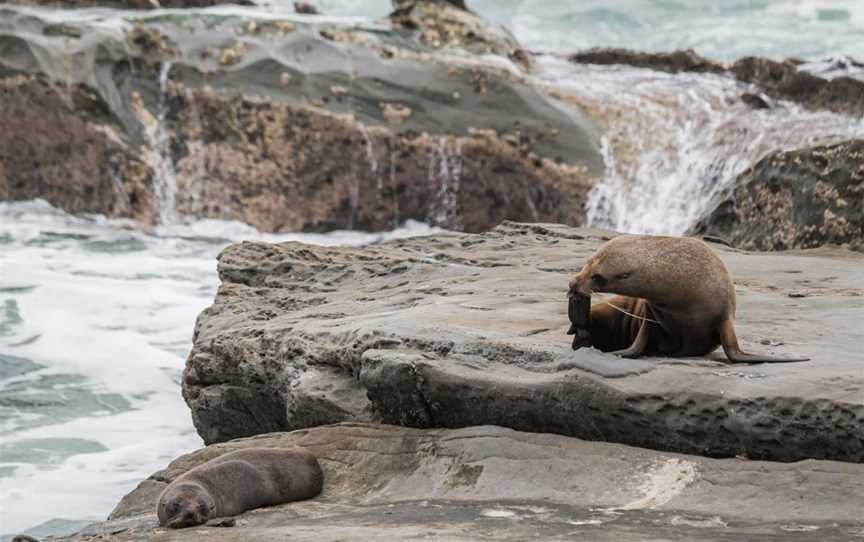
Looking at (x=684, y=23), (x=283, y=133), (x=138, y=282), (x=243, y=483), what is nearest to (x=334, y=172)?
(x=283, y=133)

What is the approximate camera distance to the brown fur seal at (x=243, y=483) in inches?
189

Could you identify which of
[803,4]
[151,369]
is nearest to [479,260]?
[151,369]

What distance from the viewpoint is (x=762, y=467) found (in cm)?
445

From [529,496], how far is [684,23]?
2605 cm

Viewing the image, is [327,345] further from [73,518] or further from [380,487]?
[73,518]

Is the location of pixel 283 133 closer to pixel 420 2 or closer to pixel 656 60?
pixel 420 2

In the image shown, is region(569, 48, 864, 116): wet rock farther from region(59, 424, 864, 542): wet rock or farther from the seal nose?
region(59, 424, 864, 542): wet rock

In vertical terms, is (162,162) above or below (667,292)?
below

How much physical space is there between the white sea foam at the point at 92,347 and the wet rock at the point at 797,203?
160 inches

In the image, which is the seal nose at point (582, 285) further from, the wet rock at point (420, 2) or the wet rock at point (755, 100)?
the wet rock at point (420, 2)

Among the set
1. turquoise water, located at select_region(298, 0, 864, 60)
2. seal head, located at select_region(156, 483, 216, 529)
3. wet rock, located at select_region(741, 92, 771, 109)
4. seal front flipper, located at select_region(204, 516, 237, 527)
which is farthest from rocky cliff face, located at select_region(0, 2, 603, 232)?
turquoise water, located at select_region(298, 0, 864, 60)

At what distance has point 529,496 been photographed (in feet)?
15.1

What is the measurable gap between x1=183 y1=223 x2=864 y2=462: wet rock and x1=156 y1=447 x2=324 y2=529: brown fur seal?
0.46m

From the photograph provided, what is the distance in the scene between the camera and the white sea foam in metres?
7.62
